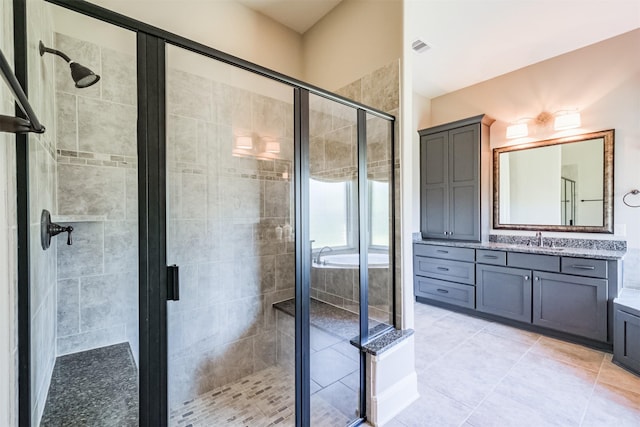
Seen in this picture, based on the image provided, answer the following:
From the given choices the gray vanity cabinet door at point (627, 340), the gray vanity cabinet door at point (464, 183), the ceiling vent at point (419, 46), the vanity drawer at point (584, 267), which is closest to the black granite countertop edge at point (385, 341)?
the gray vanity cabinet door at point (627, 340)

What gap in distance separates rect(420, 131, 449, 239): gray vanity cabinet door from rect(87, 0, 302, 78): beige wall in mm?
2173

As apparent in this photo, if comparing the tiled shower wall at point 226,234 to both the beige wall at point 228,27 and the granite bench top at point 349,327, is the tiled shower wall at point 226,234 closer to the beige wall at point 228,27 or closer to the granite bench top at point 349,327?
the granite bench top at point 349,327

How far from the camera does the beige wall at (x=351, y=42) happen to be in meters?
1.90

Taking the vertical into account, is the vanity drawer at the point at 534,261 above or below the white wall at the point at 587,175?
below

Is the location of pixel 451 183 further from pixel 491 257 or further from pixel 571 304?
pixel 571 304

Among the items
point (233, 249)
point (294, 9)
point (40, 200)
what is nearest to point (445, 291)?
point (233, 249)

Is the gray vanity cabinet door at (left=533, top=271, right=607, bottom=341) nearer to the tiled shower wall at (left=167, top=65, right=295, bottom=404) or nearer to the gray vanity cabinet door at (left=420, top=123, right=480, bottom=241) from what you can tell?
the gray vanity cabinet door at (left=420, top=123, right=480, bottom=241)

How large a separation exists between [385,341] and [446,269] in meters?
2.16

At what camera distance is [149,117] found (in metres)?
1.00

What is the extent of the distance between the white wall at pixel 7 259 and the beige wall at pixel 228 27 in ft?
4.19

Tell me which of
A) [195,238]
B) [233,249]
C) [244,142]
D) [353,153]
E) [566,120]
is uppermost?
[566,120]

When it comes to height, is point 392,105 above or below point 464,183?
above

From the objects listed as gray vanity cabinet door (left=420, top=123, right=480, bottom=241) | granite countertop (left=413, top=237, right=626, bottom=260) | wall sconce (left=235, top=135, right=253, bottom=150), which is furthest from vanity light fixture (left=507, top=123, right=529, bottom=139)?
wall sconce (left=235, top=135, right=253, bottom=150)

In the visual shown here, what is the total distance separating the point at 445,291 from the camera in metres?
3.48
